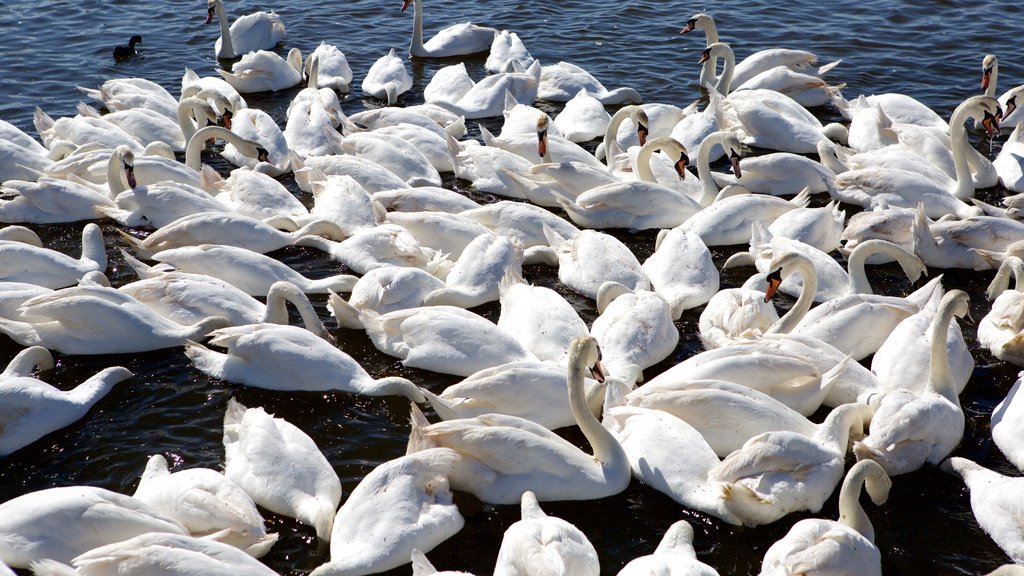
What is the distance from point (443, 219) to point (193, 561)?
5819 mm

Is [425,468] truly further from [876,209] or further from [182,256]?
[876,209]

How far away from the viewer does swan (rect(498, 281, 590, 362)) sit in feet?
30.3

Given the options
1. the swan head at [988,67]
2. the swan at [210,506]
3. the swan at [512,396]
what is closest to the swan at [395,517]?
the swan at [210,506]

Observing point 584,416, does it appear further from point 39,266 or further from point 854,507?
point 39,266

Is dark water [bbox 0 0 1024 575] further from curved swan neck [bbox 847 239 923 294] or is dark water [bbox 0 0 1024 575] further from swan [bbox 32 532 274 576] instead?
swan [bbox 32 532 274 576]

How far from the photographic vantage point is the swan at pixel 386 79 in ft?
54.7

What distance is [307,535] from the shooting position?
23.9 ft

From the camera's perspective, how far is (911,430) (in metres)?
7.89

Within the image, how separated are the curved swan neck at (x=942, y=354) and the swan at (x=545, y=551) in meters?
3.41

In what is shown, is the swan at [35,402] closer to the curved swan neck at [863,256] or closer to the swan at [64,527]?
the swan at [64,527]

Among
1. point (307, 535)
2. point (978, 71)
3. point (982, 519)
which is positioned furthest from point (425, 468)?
point (978, 71)

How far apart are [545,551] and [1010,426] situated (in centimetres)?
405

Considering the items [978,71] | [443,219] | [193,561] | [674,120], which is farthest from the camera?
[978,71]

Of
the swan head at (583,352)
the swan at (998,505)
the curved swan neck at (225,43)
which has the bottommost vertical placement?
the swan at (998,505)
